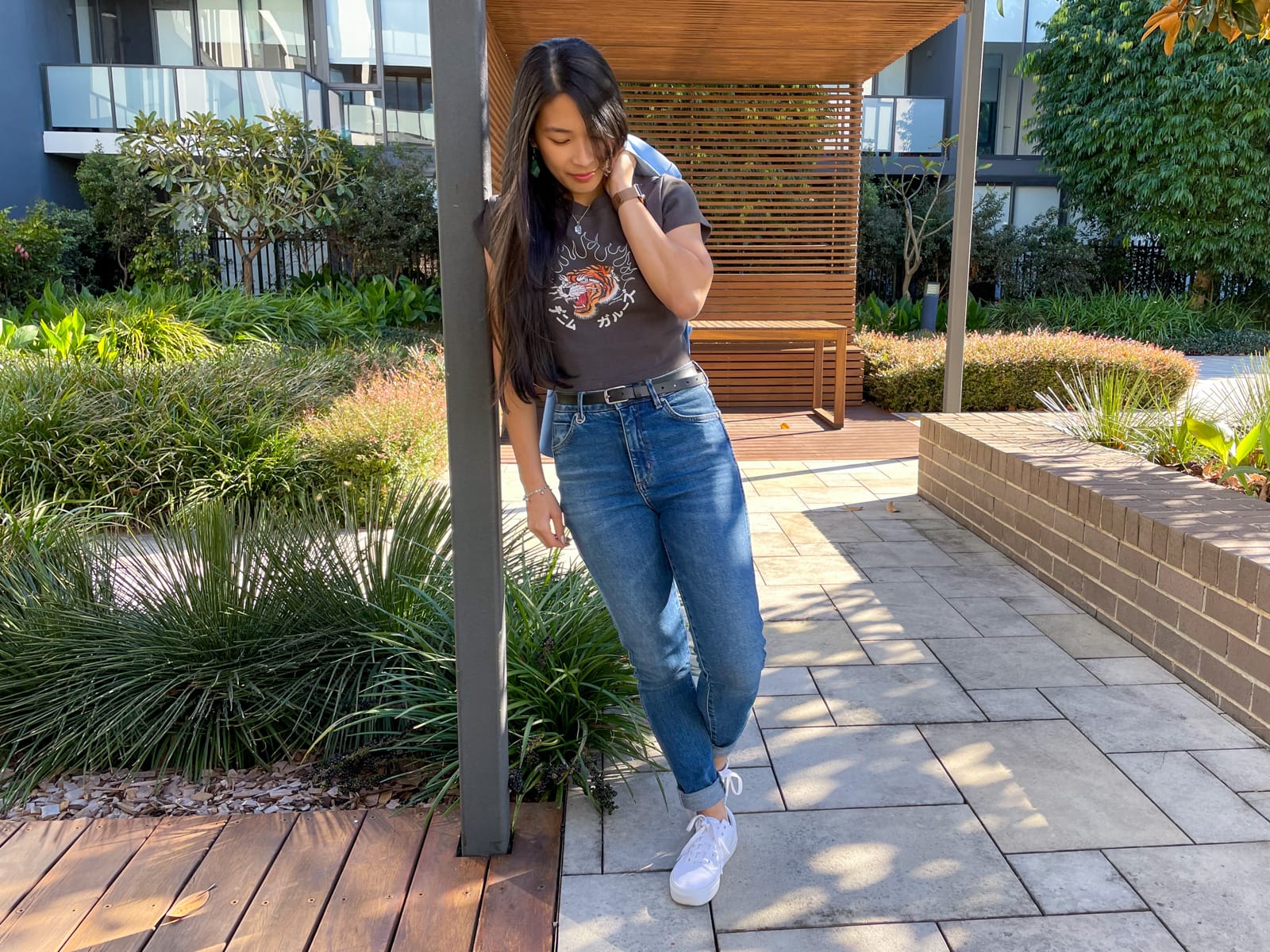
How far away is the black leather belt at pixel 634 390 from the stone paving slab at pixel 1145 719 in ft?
5.60

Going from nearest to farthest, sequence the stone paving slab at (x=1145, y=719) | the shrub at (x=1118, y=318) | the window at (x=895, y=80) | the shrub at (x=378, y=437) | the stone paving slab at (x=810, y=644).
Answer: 1. the stone paving slab at (x=1145, y=719)
2. the stone paving slab at (x=810, y=644)
3. the shrub at (x=378, y=437)
4. the shrub at (x=1118, y=318)
5. the window at (x=895, y=80)

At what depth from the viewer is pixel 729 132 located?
10031mm

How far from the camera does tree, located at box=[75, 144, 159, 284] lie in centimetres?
1490

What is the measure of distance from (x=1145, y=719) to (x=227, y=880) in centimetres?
252

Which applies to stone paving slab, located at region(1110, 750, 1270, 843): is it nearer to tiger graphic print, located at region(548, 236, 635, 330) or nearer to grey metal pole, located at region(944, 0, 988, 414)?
tiger graphic print, located at region(548, 236, 635, 330)

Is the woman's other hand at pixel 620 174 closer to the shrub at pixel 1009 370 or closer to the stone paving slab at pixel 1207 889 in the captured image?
the stone paving slab at pixel 1207 889

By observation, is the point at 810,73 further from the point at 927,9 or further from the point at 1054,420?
the point at 1054,420

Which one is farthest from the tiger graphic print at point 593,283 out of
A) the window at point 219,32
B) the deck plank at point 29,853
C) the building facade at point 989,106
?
the window at point 219,32

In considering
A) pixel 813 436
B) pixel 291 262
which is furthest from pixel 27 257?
pixel 813 436

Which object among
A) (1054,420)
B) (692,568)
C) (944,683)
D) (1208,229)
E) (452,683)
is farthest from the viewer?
(1208,229)

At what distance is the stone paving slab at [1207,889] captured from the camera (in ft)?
6.69

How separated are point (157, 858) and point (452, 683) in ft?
2.60

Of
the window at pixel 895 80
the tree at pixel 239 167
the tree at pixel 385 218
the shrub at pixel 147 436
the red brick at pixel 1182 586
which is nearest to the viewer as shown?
the red brick at pixel 1182 586

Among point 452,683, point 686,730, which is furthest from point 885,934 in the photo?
point 452,683
